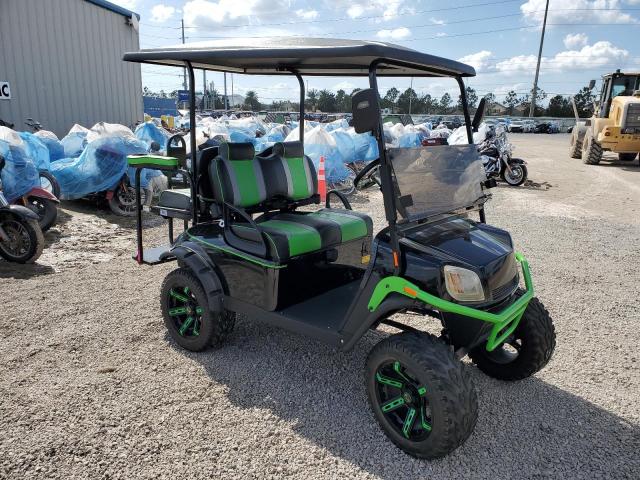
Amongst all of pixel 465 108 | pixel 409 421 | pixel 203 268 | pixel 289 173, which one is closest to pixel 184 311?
pixel 203 268

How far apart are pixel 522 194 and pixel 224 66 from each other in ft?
26.3

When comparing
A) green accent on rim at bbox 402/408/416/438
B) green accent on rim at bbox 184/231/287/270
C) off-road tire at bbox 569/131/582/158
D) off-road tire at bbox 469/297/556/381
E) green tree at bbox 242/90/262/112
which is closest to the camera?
green accent on rim at bbox 402/408/416/438

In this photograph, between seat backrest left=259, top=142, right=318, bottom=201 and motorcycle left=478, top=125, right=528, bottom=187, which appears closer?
seat backrest left=259, top=142, right=318, bottom=201

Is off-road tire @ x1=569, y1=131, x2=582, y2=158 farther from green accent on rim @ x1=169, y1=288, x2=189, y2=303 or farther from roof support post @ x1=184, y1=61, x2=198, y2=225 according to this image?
green accent on rim @ x1=169, y1=288, x2=189, y2=303

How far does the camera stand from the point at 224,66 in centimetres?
371

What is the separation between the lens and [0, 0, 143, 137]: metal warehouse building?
1096 cm

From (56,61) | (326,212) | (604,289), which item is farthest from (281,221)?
(56,61)

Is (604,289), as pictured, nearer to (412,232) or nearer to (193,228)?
A: (412,232)

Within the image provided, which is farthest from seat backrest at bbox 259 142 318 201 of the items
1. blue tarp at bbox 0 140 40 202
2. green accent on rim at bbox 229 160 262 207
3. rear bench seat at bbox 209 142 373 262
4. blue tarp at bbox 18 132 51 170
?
blue tarp at bbox 18 132 51 170

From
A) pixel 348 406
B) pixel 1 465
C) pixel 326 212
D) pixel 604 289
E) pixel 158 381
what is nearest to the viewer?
pixel 1 465

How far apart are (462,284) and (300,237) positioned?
114 centimetres

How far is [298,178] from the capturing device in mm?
4000

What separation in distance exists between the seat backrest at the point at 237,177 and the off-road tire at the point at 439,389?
5.25ft

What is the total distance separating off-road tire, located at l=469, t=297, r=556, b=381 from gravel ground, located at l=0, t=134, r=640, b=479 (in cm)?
15
